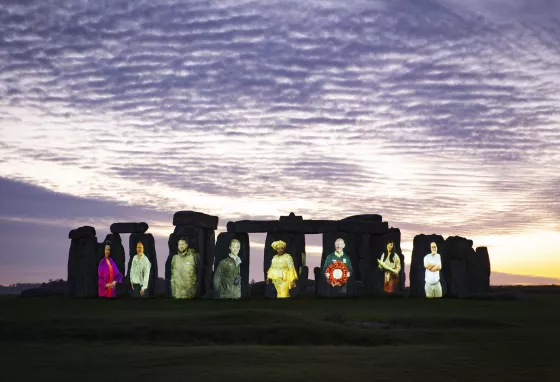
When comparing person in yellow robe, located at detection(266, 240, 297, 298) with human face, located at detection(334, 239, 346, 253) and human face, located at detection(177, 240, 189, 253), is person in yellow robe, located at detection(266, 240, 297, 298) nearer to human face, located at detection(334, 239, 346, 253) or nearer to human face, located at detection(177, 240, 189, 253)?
human face, located at detection(334, 239, 346, 253)

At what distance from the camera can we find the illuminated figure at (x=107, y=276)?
32969mm

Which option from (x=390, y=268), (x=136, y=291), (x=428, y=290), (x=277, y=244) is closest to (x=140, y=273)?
(x=136, y=291)

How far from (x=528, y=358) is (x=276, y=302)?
15.1 metres

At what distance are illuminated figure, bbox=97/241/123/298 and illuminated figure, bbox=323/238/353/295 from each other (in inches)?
360

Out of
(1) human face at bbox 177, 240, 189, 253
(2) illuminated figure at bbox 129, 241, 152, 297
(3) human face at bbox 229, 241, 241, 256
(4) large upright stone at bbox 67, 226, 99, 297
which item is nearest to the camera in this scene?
(3) human face at bbox 229, 241, 241, 256

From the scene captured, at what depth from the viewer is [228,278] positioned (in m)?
31.2

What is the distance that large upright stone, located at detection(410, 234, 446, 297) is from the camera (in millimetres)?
32531

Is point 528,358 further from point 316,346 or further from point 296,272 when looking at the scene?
point 296,272

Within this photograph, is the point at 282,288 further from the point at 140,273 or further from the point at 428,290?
the point at 428,290

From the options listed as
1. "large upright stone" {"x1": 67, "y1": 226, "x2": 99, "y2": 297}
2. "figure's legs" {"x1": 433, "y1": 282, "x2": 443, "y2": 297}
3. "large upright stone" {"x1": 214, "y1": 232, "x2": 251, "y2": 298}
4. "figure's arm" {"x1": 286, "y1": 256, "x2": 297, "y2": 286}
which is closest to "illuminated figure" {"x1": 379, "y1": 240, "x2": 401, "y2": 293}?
"figure's legs" {"x1": 433, "y1": 282, "x2": 443, "y2": 297}

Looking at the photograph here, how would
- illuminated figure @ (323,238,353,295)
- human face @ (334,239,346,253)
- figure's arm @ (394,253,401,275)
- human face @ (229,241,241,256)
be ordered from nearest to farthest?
human face @ (229,241,241,256)
illuminated figure @ (323,238,353,295)
human face @ (334,239,346,253)
figure's arm @ (394,253,401,275)

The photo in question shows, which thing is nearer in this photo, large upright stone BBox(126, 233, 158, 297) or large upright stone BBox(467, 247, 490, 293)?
large upright stone BBox(126, 233, 158, 297)

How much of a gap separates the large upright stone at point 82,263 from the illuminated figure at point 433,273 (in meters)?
14.6

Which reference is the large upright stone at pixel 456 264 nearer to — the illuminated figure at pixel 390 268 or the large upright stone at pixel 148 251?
the illuminated figure at pixel 390 268
